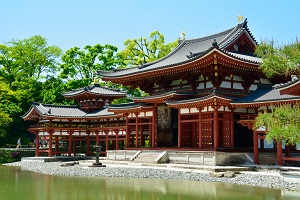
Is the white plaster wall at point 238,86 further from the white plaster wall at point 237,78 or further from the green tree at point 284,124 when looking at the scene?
the green tree at point 284,124

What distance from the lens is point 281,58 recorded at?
12.4 m

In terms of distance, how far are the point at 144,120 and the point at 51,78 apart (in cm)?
2636

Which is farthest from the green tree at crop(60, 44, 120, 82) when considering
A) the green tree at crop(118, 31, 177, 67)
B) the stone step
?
the stone step

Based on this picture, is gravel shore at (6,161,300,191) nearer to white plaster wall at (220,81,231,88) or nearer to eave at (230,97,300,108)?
eave at (230,97,300,108)

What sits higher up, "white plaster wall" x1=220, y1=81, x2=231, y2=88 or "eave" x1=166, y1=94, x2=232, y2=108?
"white plaster wall" x1=220, y1=81, x2=231, y2=88

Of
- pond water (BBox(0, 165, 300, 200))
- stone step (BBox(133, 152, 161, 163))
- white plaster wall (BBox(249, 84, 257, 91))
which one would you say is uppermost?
white plaster wall (BBox(249, 84, 257, 91))

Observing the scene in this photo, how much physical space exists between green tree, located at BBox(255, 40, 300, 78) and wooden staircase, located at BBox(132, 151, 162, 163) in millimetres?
16209

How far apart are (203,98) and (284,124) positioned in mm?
12940

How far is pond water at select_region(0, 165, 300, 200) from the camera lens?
14984 mm

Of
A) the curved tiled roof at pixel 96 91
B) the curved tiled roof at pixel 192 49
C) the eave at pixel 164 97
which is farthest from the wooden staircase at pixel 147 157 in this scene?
the curved tiled roof at pixel 96 91

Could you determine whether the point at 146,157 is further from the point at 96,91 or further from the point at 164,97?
the point at 96,91

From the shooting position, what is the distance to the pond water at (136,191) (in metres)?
15.0

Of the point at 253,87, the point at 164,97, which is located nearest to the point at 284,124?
the point at 164,97

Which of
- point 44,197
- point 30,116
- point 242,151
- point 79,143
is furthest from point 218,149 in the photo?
point 79,143
